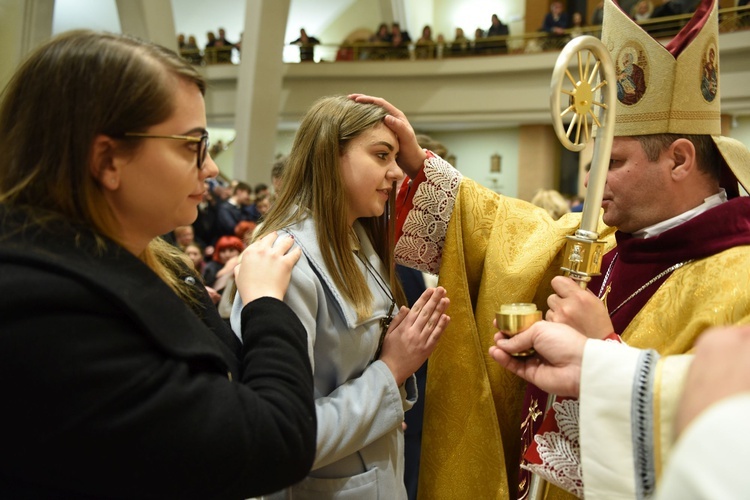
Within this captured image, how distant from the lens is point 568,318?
57.9 inches

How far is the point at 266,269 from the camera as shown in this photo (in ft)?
4.56

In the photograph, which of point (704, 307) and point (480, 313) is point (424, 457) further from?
point (704, 307)

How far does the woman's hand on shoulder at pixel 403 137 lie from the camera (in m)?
1.81

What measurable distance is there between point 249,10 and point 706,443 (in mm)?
12393

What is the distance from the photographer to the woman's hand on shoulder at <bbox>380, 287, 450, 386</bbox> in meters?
1.68

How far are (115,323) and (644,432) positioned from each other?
0.94m

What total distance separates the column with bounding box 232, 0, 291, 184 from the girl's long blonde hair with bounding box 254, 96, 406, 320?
35.4 feet

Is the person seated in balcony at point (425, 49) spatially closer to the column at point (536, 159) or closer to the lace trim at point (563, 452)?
the column at point (536, 159)


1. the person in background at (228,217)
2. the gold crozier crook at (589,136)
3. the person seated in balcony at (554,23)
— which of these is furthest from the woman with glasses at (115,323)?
the person seated in balcony at (554,23)

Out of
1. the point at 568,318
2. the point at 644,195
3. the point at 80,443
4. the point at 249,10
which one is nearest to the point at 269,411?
the point at 80,443

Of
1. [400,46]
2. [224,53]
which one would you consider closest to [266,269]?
[400,46]

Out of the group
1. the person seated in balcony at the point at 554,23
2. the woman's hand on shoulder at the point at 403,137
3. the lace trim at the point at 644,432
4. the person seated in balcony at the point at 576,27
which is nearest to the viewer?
the lace trim at the point at 644,432

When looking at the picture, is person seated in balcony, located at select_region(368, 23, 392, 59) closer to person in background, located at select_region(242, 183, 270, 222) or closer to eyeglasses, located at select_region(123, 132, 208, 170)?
person in background, located at select_region(242, 183, 270, 222)

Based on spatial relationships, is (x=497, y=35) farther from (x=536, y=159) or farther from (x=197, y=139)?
(x=197, y=139)
